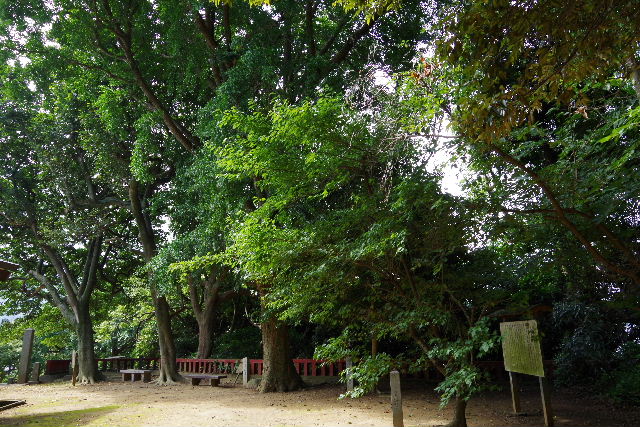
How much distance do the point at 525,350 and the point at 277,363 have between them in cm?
745

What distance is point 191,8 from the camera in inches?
456

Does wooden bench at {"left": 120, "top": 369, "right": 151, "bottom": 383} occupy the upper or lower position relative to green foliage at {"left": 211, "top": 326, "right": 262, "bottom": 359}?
lower

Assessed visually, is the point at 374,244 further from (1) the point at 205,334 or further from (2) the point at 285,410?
(1) the point at 205,334

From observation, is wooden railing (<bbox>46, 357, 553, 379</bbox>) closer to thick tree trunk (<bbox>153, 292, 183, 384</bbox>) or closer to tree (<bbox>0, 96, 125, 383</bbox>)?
thick tree trunk (<bbox>153, 292, 183, 384</bbox>)

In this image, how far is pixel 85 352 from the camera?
17156 mm

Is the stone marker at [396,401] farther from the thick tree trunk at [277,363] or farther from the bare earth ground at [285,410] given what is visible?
the thick tree trunk at [277,363]

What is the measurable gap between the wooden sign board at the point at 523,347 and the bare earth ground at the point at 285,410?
1.41 m

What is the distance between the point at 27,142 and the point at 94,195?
9.05ft

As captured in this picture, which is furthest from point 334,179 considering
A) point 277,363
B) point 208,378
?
point 208,378

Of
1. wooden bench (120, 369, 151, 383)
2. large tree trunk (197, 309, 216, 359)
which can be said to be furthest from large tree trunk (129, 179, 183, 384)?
large tree trunk (197, 309, 216, 359)

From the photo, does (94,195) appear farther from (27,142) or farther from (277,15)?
(277,15)

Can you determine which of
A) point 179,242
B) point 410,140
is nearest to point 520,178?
point 410,140

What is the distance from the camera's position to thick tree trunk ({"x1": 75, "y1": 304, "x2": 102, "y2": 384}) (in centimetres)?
1689

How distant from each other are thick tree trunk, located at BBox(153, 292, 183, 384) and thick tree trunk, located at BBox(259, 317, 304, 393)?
461 cm
